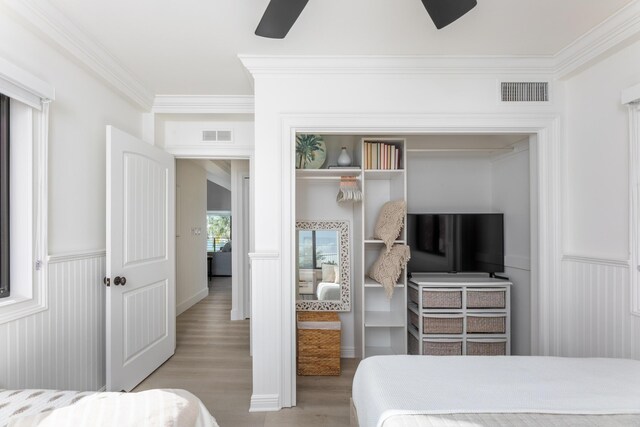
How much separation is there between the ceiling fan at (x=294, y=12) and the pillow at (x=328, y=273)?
7.34ft

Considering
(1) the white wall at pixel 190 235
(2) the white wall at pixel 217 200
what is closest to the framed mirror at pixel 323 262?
(1) the white wall at pixel 190 235

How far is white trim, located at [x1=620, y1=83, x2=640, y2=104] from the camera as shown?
72.6 inches

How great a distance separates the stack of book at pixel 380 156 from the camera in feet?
9.93

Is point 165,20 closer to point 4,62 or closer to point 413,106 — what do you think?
point 4,62

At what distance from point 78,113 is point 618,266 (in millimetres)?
3506

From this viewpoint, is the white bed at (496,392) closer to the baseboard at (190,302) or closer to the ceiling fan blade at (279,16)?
the ceiling fan blade at (279,16)

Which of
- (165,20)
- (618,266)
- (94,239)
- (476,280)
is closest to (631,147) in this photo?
(618,266)

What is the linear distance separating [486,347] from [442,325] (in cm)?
42

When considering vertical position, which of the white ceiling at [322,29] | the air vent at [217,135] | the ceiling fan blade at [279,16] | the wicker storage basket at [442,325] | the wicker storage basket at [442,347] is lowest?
the wicker storage basket at [442,347]

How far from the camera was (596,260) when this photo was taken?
2182 millimetres

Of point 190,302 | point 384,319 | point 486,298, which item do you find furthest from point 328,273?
point 190,302

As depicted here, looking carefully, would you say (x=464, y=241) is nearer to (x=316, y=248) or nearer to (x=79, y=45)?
(x=316, y=248)

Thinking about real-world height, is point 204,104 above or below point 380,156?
above

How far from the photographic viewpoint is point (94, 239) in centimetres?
250
